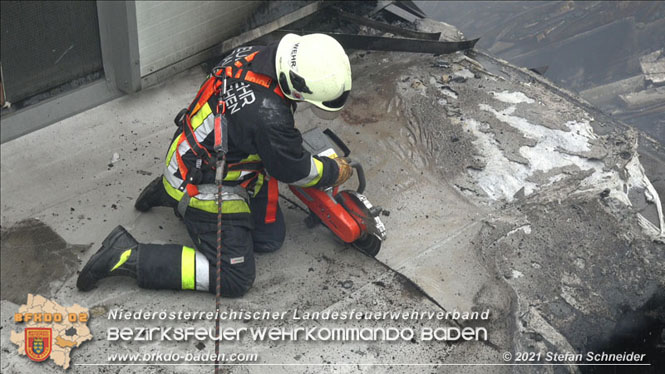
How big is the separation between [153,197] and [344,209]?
1.25 m

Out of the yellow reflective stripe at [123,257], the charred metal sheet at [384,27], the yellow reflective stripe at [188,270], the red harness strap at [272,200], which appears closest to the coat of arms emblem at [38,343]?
the yellow reflective stripe at [123,257]

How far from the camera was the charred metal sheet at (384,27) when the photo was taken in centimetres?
566

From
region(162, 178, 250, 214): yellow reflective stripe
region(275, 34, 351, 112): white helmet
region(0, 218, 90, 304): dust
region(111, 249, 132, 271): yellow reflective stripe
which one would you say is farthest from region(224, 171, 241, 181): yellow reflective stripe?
region(0, 218, 90, 304): dust

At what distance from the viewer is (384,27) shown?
578cm

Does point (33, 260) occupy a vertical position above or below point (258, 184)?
below

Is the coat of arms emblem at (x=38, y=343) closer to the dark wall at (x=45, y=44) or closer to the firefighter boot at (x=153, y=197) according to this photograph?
the firefighter boot at (x=153, y=197)

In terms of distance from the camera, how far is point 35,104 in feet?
15.7

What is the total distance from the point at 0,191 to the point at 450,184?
311 centimetres

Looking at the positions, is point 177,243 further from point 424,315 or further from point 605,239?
point 605,239

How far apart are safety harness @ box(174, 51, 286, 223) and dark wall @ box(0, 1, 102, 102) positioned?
1400mm

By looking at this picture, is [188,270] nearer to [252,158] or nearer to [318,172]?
[252,158]

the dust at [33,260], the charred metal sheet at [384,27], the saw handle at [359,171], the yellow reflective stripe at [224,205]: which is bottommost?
the dust at [33,260]

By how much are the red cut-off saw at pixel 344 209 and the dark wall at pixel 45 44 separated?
76.1 inches


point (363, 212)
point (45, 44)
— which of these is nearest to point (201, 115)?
point (363, 212)
